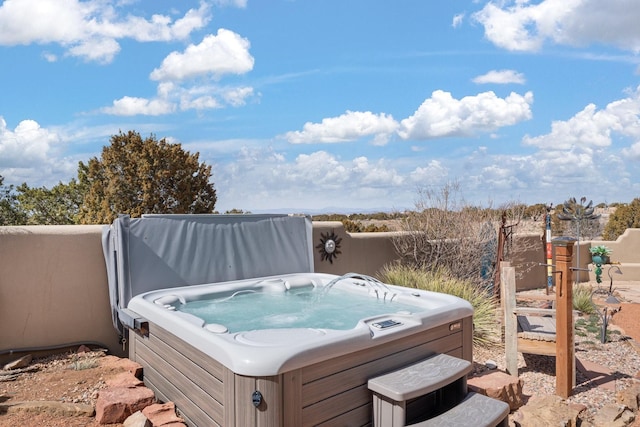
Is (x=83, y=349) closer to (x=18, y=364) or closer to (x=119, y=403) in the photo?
(x=18, y=364)

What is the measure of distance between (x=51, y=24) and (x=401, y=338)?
6.18 metres

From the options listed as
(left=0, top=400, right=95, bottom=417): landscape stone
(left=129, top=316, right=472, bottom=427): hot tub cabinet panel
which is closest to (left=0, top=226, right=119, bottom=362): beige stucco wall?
(left=0, top=400, right=95, bottom=417): landscape stone

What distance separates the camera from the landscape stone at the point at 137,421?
9.89ft

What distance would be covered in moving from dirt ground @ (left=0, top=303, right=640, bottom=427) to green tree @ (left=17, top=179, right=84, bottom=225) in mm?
10968

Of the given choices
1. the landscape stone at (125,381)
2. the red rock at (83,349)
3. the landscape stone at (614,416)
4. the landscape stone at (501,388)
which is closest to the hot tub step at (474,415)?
the landscape stone at (501,388)

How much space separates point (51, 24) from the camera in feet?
20.5

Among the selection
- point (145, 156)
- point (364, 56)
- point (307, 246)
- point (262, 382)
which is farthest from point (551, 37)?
point (145, 156)

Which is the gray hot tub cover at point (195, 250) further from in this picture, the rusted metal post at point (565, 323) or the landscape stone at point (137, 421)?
the rusted metal post at point (565, 323)

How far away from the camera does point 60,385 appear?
3887mm

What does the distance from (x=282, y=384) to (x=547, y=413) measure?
2.31 metres

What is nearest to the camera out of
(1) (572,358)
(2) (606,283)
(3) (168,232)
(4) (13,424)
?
(4) (13,424)

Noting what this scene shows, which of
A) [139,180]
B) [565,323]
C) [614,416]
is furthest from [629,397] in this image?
[139,180]

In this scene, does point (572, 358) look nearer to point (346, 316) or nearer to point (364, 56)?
point (346, 316)

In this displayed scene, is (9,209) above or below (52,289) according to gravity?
above
